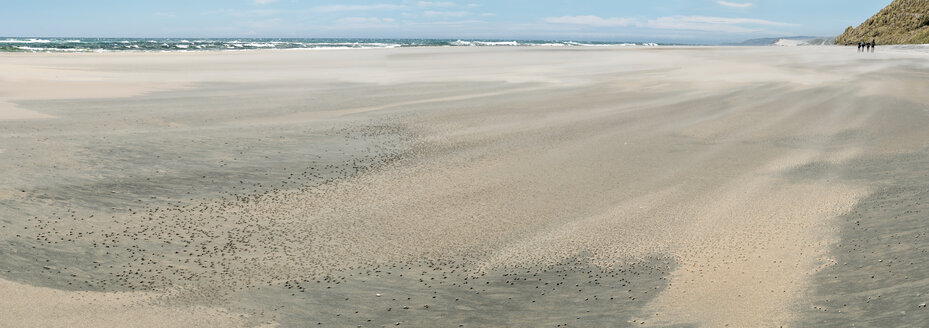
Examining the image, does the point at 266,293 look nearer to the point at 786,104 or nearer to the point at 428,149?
the point at 428,149

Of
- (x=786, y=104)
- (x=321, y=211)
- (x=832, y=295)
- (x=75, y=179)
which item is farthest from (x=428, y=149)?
(x=786, y=104)

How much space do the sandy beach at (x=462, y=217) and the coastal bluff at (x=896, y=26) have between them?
2255 inches

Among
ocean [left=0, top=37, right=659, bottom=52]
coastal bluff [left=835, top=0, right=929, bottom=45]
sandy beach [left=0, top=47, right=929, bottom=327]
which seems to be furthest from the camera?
coastal bluff [left=835, top=0, right=929, bottom=45]

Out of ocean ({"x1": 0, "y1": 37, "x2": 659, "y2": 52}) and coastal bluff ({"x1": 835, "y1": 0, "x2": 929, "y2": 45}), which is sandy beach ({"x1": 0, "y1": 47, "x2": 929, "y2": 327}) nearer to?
ocean ({"x1": 0, "y1": 37, "x2": 659, "y2": 52})

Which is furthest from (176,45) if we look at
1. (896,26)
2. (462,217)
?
(896,26)

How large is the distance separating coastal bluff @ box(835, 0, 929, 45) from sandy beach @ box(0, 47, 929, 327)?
188 ft

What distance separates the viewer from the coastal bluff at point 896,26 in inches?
2370

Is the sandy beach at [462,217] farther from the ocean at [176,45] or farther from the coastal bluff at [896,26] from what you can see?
the coastal bluff at [896,26]

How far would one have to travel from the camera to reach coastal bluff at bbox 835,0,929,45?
60188mm

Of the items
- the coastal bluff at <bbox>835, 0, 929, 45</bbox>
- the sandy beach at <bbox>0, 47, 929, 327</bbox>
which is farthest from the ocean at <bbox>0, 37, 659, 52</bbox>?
the sandy beach at <bbox>0, 47, 929, 327</bbox>

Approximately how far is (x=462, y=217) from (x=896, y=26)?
74.0 meters

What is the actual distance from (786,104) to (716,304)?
10.1 metres

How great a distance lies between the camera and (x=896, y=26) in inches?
2603

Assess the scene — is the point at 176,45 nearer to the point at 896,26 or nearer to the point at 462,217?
the point at 462,217
